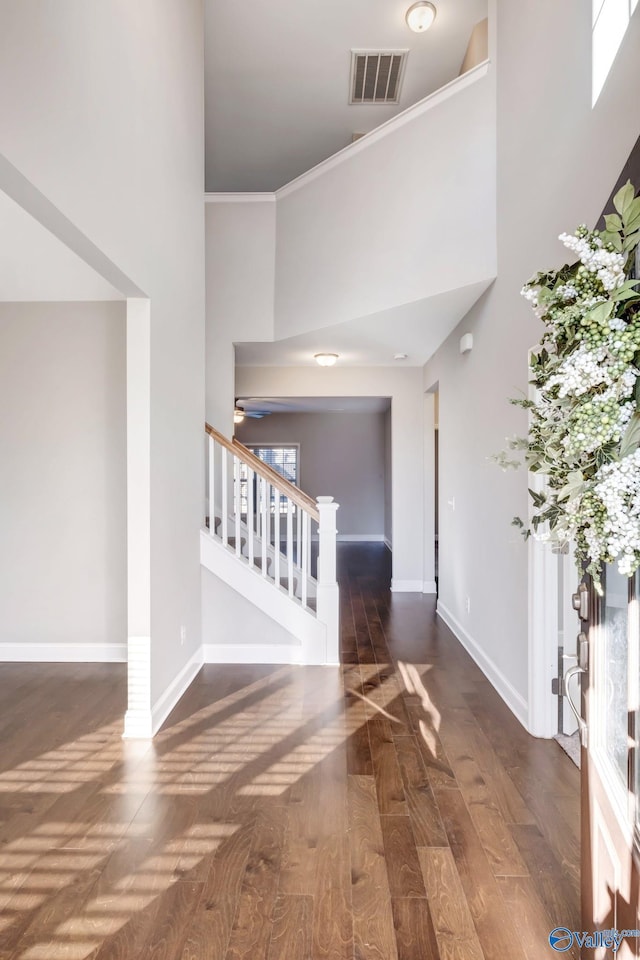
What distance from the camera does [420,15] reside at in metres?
4.50

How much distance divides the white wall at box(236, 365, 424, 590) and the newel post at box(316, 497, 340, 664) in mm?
2590

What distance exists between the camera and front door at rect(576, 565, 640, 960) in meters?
1.26

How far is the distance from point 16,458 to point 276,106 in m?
4.15

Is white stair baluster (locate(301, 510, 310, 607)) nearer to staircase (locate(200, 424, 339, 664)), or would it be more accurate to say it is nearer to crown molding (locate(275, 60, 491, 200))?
staircase (locate(200, 424, 339, 664))

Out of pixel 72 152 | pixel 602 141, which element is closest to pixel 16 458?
pixel 72 152

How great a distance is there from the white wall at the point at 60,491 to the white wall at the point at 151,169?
0.69 meters

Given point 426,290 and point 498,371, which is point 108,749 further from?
point 426,290

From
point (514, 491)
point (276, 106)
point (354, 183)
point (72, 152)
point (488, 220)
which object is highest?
point (276, 106)

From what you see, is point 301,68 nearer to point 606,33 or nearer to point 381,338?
point 381,338

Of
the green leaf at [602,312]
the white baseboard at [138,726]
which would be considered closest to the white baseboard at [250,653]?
the white baseboard at [138,726]

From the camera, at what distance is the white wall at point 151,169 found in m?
1.85

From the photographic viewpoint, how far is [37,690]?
3.70 meters

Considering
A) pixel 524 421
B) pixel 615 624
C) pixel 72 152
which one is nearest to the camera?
pixel 615 624

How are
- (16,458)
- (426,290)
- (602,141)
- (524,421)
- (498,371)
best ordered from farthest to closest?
1. (16,458)
2. (426,290)
3. (498,371)
4. (524,421)
5. (602,141)
